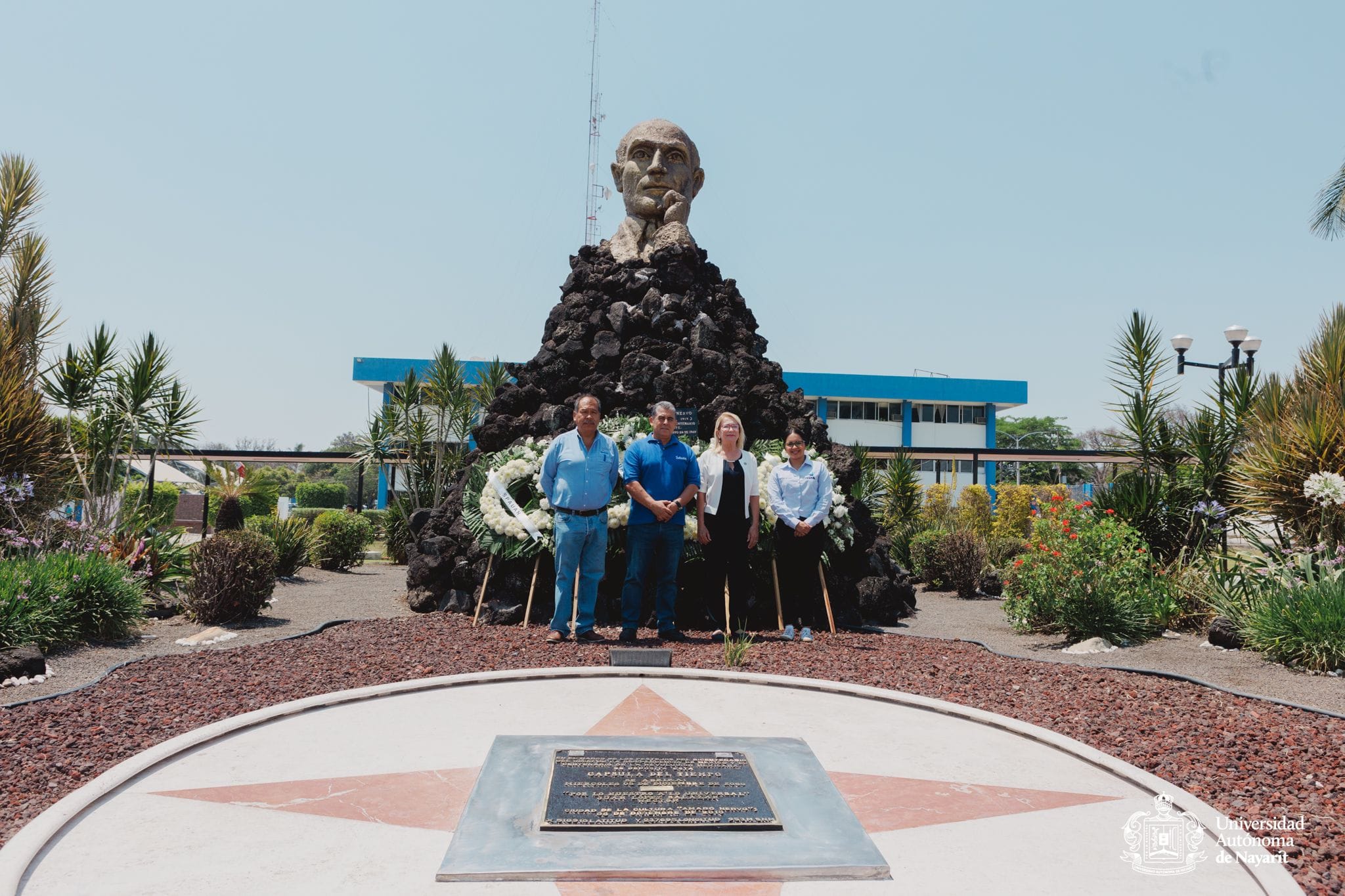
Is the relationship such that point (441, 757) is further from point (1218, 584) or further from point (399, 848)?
point (1218, 584)

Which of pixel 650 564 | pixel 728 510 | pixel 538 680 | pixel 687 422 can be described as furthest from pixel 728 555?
pixel 538 680

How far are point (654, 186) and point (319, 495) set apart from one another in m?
36.0

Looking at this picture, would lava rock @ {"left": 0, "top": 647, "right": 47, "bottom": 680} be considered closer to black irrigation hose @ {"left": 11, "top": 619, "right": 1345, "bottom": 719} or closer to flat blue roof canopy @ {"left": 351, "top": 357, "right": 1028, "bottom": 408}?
black irrigation hose @ {"left": 11, "top": 619, "right": 1345, "bottom": 719}

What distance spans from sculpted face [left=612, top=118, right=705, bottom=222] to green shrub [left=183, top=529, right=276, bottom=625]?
5.76 meters

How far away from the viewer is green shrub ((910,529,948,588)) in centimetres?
1501

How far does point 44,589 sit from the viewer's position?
23.8 feet

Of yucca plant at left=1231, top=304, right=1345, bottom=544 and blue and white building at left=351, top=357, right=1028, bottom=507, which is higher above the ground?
blue and white building at left=351, top=357, right=1028, bottom=507

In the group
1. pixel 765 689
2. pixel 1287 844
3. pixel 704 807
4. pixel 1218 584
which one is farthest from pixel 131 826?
pixel 1218 584

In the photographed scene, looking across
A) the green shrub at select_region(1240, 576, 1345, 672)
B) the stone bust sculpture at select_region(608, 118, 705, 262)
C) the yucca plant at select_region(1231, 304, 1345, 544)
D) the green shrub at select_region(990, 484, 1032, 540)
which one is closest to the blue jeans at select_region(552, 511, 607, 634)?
the stone bust sculpture at select_region(608, 118, 705, 262)

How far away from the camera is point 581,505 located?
22.3 feet

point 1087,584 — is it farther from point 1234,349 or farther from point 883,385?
point 883,385

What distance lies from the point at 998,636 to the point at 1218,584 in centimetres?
215

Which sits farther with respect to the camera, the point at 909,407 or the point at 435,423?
the point at 909,407

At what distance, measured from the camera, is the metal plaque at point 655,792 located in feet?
9.68
